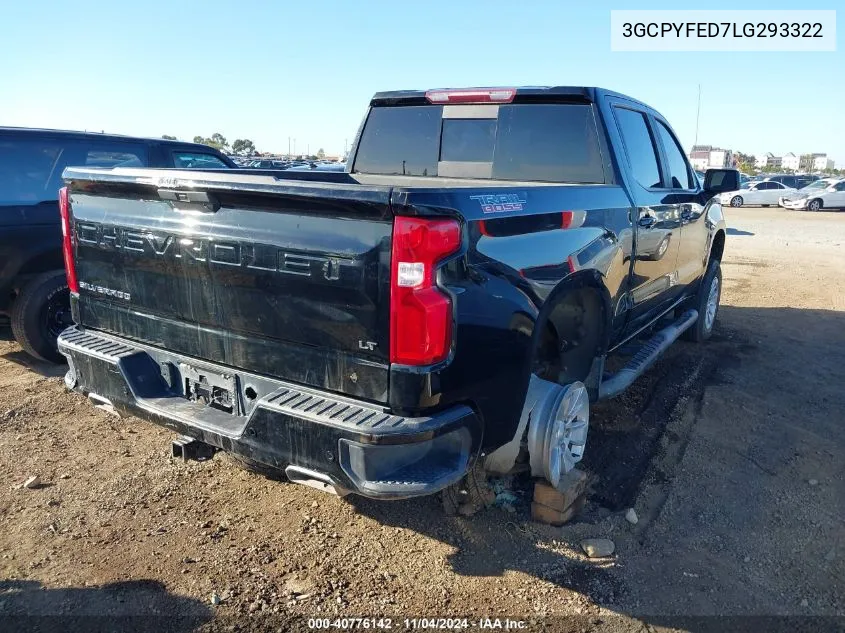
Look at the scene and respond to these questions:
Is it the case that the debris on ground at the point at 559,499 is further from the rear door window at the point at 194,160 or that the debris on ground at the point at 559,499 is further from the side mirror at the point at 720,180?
the rear door window at the point at 194,160

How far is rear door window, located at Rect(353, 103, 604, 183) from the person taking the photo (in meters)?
3.96

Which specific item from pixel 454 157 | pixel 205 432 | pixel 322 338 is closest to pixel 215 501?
pixel 205 432

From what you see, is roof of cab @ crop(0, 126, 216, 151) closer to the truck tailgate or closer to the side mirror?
the truck tailgate

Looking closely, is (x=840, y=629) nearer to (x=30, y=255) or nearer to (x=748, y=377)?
(x=748, y=377)

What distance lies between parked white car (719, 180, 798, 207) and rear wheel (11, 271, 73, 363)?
30448mm

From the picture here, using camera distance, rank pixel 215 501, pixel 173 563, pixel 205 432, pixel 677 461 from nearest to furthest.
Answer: pixel 205 432 → pixel 173 563 → pixel 215 501 → pixel 677 461

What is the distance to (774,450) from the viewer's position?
430cm

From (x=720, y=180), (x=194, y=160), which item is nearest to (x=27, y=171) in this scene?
(x=194, y=160)

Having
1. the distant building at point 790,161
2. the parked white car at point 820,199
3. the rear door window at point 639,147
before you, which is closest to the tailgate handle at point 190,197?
the rear door window at point 639,147

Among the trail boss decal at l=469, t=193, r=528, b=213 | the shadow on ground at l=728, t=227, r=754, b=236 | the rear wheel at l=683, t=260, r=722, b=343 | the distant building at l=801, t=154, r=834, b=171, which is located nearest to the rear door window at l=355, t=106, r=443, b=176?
the trail boss decal at l=469, t=193, r=528, b=213

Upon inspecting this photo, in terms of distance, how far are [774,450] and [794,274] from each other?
819cm

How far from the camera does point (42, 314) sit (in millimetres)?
5402

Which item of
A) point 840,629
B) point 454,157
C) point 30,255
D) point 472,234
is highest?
point 454,157

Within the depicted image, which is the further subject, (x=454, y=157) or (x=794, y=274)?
(x=794, y=274)
